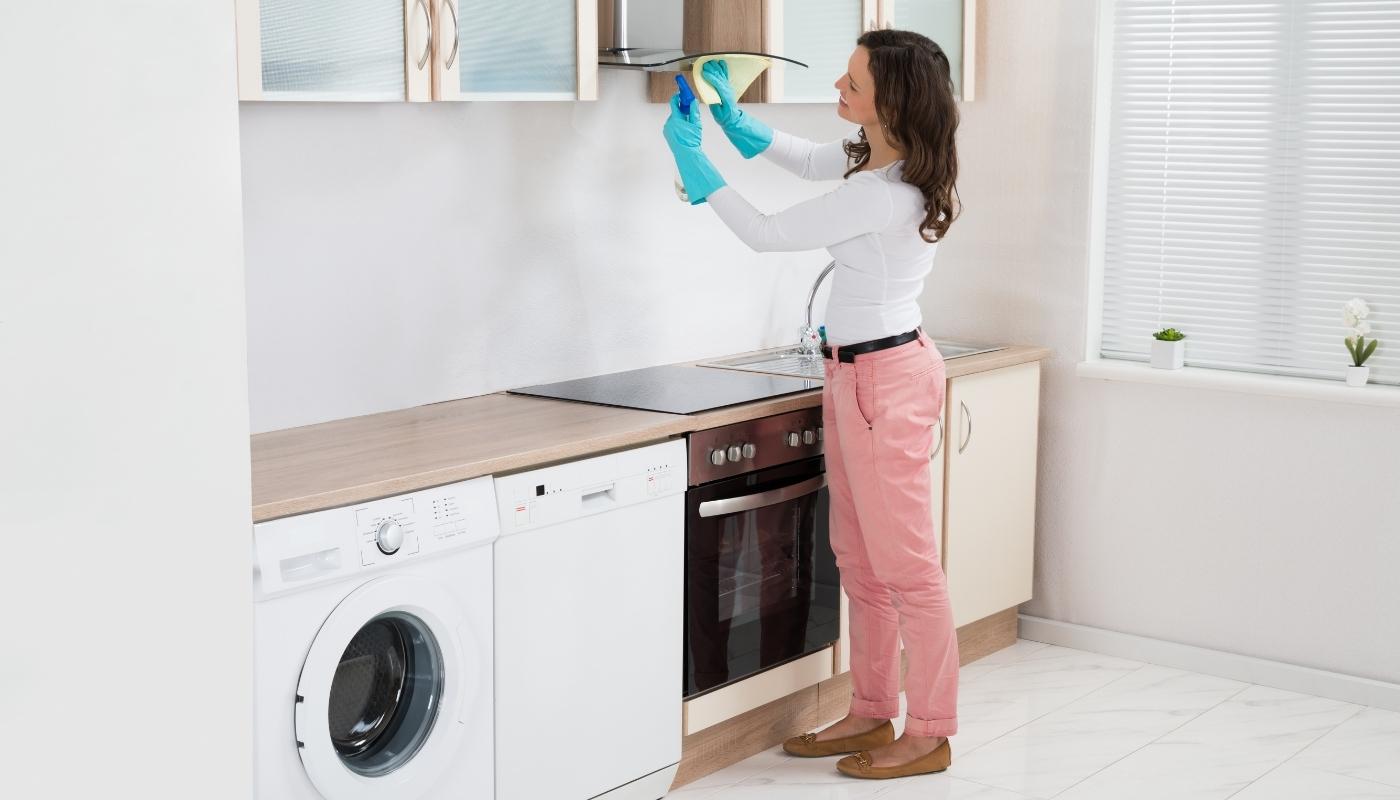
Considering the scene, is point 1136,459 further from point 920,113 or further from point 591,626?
point 591,626

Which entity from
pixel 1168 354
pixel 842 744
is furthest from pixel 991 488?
pixel 842 744

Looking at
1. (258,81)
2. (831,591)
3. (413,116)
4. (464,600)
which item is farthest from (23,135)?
(831,591)

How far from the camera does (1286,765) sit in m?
3.49

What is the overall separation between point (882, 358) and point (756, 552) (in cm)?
51

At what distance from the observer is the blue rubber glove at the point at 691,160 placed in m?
3.25

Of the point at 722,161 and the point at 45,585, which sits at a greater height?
the point at 722,161

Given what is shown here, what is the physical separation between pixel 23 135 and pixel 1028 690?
299 cm

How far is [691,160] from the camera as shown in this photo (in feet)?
10.7

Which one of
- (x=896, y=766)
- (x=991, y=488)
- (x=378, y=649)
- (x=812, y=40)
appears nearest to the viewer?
(x=378, y=649)

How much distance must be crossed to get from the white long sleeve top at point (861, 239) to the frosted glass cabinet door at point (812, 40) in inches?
17.5

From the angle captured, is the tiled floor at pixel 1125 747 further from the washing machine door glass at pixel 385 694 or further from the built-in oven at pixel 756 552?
the washing machine door glass at pixel 385 694

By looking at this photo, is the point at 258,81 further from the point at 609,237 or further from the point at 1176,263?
the point at 1176,263

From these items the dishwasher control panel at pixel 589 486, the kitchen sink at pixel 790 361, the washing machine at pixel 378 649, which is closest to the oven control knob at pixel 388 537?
the washing machine at pixel 378 649

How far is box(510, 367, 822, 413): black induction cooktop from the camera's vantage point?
10.7 ft
